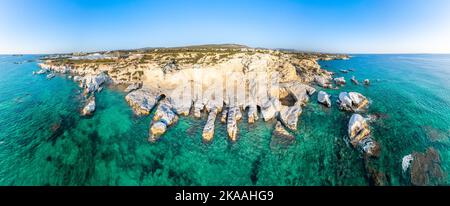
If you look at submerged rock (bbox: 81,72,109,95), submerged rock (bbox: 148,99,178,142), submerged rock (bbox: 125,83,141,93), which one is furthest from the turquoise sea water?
submerged rock (bbox: 81,72,109,95)

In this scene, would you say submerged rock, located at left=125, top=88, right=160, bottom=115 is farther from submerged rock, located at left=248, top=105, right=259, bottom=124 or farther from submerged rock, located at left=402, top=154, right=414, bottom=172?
submerged rock, located at left=402, top=154, right=414, bottom=172

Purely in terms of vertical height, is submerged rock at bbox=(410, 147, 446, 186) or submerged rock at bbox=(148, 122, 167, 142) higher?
submerged rock at bbox=(148, 122, 167, 142)

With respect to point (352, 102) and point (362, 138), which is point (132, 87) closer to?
point (362, 138)

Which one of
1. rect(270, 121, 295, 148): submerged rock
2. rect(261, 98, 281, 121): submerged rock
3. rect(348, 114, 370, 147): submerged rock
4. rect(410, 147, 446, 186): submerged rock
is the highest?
rect(261, 98, 281, 121): submerged rock

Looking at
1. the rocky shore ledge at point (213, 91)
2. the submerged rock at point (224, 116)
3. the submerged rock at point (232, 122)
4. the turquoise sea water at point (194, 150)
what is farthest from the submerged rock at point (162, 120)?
the submerged rock at point (232, 122)

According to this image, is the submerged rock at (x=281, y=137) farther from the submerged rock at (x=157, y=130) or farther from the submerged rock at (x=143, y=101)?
the submerged rock at (x=143, y=101)

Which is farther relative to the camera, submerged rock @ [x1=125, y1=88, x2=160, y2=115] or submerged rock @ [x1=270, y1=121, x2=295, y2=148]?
submerged rock @ [x1=125, y1=88, x2=160, y2=115]
